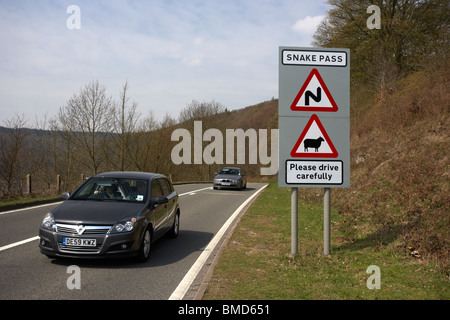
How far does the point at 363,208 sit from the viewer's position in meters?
11.5

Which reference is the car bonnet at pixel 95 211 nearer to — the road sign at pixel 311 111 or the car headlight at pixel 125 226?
the car headlight at pixel 125 226

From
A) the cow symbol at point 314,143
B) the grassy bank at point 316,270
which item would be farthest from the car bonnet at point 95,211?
the cow symbol at point 314,143

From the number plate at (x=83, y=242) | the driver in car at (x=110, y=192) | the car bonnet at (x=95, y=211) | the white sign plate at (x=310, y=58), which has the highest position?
the white sign plate at (x=310, y=58)

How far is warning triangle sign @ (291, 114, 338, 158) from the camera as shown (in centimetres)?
736

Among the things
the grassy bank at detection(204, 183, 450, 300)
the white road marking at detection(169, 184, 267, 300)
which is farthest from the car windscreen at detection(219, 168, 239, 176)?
the grassy bank at detection(204, 183, 450, 300)

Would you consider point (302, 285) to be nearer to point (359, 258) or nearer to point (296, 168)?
point (359, 258)

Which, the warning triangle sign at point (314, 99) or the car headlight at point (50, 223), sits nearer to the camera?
the car headlight at point (50, 223)

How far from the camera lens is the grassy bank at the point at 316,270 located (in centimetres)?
523

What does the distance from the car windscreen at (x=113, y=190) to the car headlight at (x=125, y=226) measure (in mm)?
882

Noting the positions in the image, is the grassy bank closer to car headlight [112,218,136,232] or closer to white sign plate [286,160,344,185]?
white sign plate [286,160,344,185]

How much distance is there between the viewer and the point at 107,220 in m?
6.56

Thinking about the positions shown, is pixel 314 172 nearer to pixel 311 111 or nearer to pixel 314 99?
pixel 311 111

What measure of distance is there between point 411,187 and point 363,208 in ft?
4.83

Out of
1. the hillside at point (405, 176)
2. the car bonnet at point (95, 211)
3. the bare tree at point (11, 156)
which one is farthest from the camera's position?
the bare tree at point (11, 156)
